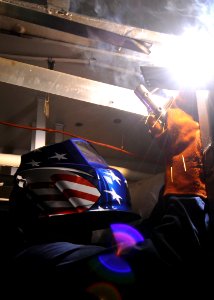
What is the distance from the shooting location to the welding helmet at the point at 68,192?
2006mm

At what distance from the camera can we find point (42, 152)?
7.45ft

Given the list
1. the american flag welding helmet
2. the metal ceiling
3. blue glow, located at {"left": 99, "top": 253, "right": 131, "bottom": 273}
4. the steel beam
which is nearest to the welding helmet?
the american flag welding helmet

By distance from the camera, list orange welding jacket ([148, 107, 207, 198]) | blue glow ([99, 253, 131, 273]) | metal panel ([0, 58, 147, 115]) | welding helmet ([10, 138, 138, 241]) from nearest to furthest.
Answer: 1. blue glow ([99, 253, 131, 273])
2. orange welding jacket ([148, 107, 207, 198])
3. metal panel ([0, 58, 147, 115])
4. welding helmet ([10, 138, 138, 241])

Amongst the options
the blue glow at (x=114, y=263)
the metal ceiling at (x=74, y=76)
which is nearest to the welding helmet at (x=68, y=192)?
the metal ceiling at (x=74, y=76)

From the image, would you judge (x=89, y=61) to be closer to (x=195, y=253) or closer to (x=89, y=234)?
(x=89, y=234)

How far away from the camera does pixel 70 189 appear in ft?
6.72

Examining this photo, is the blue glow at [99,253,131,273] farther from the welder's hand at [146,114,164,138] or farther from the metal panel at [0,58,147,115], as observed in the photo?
the metal panel at [0,58,147,115]

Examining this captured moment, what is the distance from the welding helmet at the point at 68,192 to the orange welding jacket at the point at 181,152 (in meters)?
0.43

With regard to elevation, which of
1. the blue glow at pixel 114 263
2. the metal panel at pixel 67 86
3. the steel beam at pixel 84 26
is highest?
the steel beam at pixel 84 26

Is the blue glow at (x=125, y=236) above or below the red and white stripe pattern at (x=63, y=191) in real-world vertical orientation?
below

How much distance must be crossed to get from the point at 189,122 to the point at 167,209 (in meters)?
0.51

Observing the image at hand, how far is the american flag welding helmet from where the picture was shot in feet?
6.60

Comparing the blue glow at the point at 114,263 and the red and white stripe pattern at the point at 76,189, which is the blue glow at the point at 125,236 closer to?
the blue glow at the point at 114,263

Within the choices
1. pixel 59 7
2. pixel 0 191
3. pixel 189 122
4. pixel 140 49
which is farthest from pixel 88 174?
pixel 0 191
